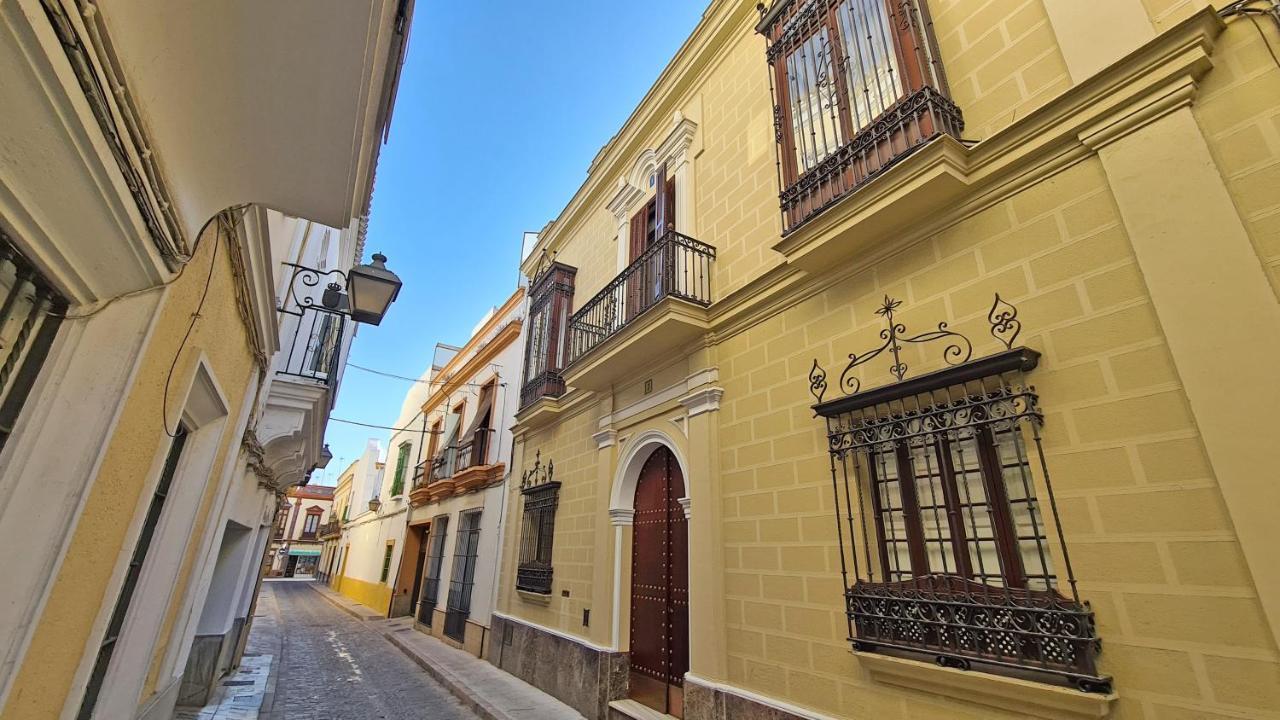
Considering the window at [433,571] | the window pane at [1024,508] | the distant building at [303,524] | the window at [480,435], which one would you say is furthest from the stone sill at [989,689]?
the distant building at [303,524]

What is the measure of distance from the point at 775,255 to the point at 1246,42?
2.86 m

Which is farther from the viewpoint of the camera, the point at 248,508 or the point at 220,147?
the point at 248,508

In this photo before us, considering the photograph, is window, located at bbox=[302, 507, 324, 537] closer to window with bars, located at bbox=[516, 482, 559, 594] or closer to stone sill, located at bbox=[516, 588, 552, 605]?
window with bars, located at bbox=[516, 482, 559, 594]

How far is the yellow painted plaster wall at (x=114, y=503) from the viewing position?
1779 mm

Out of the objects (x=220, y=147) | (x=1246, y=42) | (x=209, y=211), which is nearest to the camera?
(x=220, y=147)

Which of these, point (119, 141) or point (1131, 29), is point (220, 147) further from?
point (1131, 29)

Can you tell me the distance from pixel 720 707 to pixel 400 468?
16.6 metres

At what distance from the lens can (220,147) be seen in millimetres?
1981

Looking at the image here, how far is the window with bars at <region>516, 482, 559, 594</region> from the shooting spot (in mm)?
7734

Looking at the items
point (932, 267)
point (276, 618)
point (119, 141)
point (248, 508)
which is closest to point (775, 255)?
point (932, 267)

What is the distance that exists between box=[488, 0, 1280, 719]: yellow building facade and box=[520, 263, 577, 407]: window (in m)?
3.01

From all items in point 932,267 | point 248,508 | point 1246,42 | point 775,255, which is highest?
point 775,255

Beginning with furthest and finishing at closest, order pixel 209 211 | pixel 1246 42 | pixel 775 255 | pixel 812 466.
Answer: pixel 775 255 < pixel 812 466 < pixel 1246 42 < pixel 209 211

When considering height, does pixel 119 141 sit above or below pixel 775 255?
below
